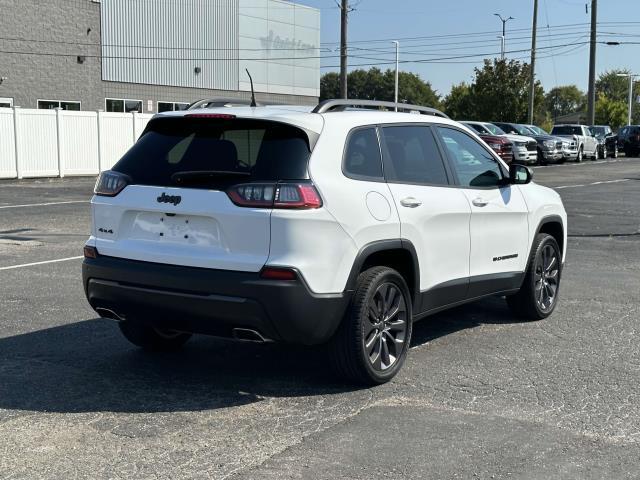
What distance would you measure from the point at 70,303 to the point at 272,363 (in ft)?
8.96

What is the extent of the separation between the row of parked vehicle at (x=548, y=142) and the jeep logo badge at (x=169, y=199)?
1063 inches

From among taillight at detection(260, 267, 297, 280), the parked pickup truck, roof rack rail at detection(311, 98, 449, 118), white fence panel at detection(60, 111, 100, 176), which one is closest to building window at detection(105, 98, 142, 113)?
white fence panel at detection(60, 111, 100, 176)

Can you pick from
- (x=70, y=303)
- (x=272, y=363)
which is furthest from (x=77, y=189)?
(x=272, y=363)

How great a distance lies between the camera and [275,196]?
4.97 meters

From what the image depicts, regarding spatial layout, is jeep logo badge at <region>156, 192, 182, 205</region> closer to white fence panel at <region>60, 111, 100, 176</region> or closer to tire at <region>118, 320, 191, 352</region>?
tire at <region>118, 320, 191, 352</region>

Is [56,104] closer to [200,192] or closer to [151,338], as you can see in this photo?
[151,338]

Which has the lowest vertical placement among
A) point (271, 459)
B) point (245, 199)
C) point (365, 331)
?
point (271, 459)

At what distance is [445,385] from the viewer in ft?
18.3

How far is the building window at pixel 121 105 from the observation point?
1769 inches

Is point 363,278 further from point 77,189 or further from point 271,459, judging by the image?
point 77,189

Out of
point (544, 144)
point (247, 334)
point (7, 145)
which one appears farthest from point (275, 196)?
point (544, 144)

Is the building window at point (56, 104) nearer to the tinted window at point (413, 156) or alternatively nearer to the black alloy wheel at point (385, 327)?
the tinted window at point (413, 156)

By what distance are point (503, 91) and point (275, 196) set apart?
6186 cm

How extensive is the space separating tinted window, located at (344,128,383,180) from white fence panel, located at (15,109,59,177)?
2236 cm
